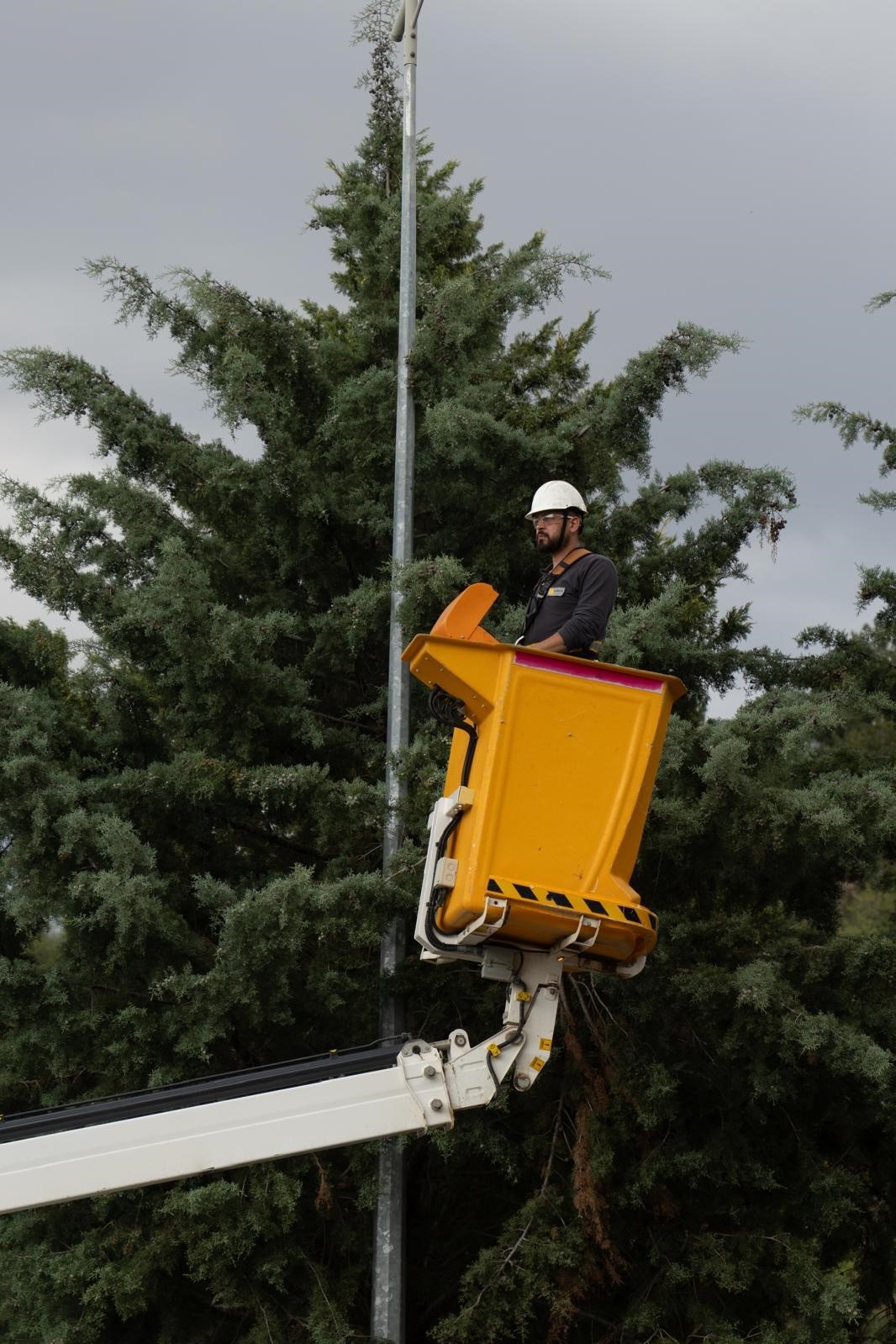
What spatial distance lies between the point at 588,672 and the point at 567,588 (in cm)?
80

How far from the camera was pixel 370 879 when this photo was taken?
8.91 m

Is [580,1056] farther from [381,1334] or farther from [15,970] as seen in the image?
[15,970]

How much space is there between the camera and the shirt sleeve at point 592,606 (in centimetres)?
602

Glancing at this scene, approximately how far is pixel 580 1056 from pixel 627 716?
4.49 metres

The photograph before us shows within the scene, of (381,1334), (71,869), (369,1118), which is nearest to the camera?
(369,1118)

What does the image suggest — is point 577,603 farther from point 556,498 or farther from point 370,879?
point 370,879

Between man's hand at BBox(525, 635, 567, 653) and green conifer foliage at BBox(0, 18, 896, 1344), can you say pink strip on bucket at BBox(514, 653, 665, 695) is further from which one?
green conifer foliage at BBox(0, 18, 896, 1344)

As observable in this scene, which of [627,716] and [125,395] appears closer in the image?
[627,716]

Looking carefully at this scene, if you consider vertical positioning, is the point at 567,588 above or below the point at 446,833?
above

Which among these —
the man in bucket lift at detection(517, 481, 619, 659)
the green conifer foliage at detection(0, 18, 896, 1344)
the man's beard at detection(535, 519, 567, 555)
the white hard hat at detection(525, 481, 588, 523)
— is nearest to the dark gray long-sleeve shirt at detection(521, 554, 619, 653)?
the man in bucket lift at detection(517, 481, 619, 659)

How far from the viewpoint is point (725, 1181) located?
31.0 feet

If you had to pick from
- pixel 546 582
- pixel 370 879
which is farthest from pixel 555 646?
pixel 370 879

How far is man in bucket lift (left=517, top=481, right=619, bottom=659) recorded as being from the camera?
6047 mm

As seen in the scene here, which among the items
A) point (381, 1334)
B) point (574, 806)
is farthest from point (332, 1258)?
point (574, 806)
